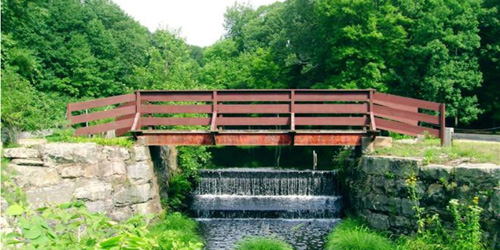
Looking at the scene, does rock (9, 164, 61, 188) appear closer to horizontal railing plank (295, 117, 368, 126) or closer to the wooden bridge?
the wooden bridge

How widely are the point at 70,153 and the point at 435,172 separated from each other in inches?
294

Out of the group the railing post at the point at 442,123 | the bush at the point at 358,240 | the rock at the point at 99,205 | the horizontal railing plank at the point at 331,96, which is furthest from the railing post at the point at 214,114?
the railing post at the point at 442,123

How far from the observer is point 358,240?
10164 millimetres

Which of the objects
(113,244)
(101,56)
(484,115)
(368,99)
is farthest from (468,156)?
(101,56)

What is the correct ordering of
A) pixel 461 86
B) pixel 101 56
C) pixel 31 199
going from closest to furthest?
1. pixel 31 199
2. pixel 461 86
3. pixel 101 56

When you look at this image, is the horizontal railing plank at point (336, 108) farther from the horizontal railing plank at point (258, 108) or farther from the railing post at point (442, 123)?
the railing post at point (442, 123)

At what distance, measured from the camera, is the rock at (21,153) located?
9.22 meters

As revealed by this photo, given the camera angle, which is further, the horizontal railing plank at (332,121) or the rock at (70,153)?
the horizontal railing plank at (332,121)

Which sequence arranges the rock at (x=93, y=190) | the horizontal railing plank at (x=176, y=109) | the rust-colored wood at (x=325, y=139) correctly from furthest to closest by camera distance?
the horizontal railing plank at (x=176, y=109), the rust-colored wood at (x=325, y=139), the rock at (x=93, y=190)

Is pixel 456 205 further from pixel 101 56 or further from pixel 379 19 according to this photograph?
pixel 101 56

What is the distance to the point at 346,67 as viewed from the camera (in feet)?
89.4

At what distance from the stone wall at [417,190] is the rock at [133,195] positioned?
17.4ft

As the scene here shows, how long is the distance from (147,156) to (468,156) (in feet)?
24.2

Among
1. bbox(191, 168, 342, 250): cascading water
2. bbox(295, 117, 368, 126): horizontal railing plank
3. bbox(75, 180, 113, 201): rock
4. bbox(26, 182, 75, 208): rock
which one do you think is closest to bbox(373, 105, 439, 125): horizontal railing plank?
bbox(295, 117, 368, 126): horizontal railing plank
